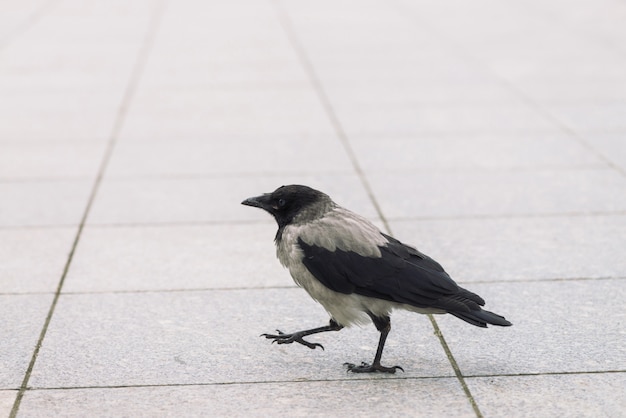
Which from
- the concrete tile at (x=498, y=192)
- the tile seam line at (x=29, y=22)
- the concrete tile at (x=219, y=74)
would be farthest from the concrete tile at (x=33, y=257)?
the tile seam line at (x=29, y=22)

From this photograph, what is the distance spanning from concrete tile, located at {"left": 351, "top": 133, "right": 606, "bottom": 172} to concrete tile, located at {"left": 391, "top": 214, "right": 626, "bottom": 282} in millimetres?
1637

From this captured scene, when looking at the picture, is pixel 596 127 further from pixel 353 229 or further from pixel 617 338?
pixel 353 229

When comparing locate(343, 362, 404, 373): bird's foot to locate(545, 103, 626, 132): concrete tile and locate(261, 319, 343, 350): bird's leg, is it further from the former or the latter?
locate(545, 103, 626, 132): concrete tile

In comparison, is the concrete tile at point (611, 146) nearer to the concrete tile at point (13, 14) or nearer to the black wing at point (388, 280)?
the black wing at point (388, 280)

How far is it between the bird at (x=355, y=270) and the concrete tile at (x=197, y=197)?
2765 mm

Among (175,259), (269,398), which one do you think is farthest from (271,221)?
(269,398)

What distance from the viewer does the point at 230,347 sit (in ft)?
18.4

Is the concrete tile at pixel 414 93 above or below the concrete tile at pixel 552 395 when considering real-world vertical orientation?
below

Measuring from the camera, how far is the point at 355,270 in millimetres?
5070

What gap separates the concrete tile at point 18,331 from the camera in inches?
208

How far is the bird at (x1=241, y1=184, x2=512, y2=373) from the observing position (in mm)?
5051

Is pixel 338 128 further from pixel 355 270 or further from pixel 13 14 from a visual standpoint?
pixel 13 14

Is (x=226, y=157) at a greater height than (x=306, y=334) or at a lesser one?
lesser

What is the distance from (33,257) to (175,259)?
3.26 feet
